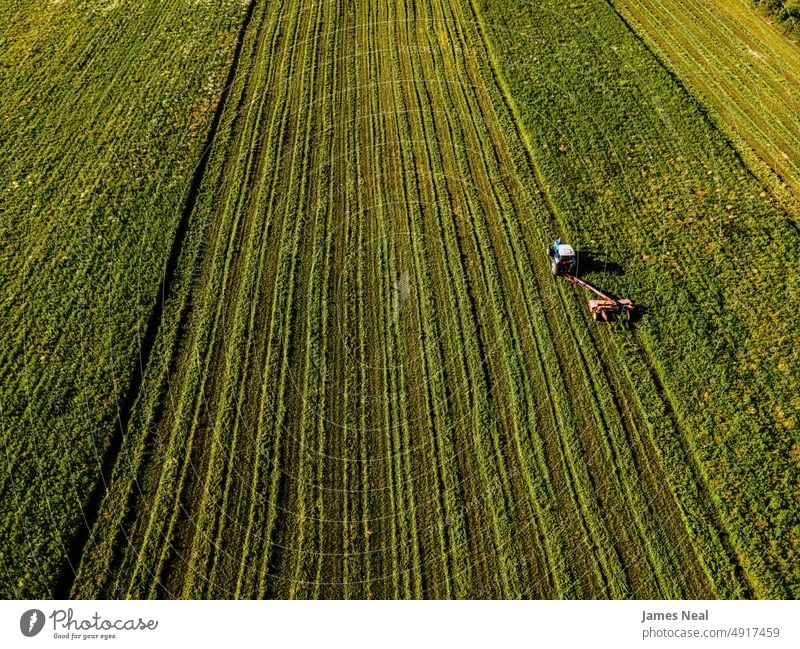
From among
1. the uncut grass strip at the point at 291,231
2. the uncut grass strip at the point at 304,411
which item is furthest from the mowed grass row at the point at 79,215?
the uncut grass strip at the point at 304,411

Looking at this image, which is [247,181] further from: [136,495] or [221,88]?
[136,495]

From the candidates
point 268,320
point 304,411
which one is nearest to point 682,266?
point 304,411

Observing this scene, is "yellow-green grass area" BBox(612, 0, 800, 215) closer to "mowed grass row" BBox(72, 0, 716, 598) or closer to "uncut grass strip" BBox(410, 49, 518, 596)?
"mowed grass row" BBox(72, 0, 716, 598)

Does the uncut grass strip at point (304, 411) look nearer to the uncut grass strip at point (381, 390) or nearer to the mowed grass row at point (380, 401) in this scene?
the mowed grass row at point (380, 401)

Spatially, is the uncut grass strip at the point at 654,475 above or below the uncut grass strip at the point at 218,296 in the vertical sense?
above

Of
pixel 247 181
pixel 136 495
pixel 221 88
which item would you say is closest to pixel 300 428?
pixel 136 495

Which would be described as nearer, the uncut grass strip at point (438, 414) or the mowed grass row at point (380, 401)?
the mowed grass row at point (380, 401)

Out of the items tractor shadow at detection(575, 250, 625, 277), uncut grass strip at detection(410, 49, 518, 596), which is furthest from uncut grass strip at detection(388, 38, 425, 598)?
tractor shadow at detection(575, 250, 625, 277)
